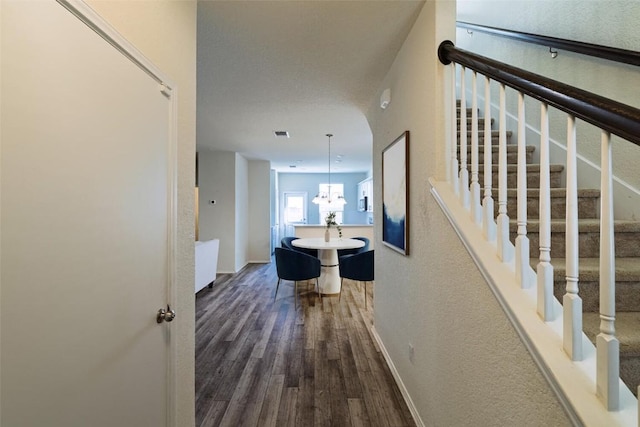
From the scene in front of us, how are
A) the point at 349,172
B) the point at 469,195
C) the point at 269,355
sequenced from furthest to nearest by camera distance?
the point at 349,172
the point at 269,355
the point at 469,195

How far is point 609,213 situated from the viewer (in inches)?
28.1

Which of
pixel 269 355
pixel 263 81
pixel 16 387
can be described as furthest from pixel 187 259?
pixel 263 81

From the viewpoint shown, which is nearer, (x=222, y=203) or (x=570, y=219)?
(x=570, y=219)

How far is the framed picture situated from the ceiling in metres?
0.71

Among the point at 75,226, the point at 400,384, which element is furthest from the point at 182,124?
the point at 400,384

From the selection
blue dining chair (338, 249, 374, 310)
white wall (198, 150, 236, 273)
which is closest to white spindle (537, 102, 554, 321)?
blue dining chair (338, 249, 374, 310)

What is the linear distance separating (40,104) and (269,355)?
2.56 m

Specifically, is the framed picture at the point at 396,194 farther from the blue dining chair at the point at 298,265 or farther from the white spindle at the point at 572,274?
the blue dining chair at the point at 298,265

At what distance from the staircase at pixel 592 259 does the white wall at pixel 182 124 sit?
1.70 m

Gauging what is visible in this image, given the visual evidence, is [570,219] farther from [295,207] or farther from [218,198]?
[295,207]

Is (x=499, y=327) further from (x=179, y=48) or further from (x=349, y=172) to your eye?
(x=349, y=172)

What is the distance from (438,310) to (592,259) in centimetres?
81

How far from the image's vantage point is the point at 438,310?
1.53 metres

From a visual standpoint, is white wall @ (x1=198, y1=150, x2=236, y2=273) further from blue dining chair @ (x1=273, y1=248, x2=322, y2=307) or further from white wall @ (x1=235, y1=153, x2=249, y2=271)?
blue dining chair @ (x1=273, y1=248, x2=322, y2=307)
